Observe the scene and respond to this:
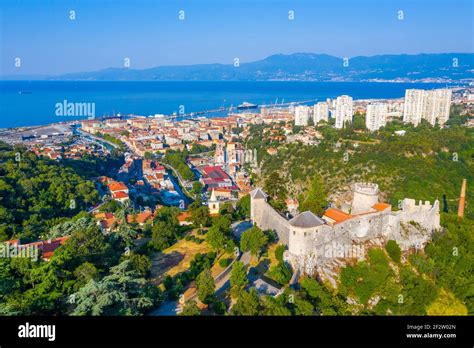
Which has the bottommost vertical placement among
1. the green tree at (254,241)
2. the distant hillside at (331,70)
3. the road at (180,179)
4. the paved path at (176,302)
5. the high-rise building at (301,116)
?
the road at (180,179)

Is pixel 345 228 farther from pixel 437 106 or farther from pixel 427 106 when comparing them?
pixel 437 106

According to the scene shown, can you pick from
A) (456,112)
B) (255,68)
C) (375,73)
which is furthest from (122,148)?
(255,68)

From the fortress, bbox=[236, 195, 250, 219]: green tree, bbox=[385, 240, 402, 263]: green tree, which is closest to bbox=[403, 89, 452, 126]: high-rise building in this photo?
bbox=[236, 195, 250, 219]: green tree

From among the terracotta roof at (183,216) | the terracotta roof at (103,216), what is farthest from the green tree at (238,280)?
the terracotta roof at (103,216)

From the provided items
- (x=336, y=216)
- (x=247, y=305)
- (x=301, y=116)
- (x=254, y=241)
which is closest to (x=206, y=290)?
(x=247, y=305)

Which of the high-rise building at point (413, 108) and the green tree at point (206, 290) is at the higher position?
the high-rise building at point (413, 108)

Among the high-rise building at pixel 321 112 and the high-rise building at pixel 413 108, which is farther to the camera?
the high-rise building at pixel 321 112

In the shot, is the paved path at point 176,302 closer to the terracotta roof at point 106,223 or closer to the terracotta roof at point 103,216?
the terracotta roof at point 106,223
